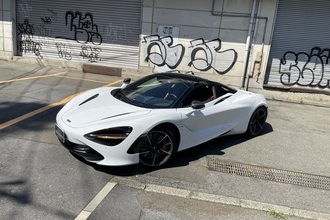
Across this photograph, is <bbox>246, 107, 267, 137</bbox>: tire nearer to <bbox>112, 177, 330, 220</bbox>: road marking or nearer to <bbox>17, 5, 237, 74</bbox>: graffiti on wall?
<bbox>112, 177, 330, 220</bbox>: road marking

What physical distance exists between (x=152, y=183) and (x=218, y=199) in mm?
850

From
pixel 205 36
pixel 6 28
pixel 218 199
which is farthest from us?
pixel 6 28

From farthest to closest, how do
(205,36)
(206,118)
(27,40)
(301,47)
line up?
(27,40) < (205,36) < (301,47) < (206,118)

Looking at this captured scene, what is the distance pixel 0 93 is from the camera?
7539 mm

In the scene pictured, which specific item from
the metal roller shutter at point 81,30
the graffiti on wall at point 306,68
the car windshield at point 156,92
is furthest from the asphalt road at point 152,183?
the metal roller shutter at point 81,30

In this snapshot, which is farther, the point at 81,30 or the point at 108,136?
the point at 81,30

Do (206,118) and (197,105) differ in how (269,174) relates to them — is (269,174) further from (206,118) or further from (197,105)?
(197,105)

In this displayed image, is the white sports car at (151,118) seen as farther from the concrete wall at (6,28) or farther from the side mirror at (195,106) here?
the concrete wall at (6,28)

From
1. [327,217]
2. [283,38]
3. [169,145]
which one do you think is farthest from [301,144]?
[283,38]

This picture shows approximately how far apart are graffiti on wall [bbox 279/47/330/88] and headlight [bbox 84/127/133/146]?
8.67m

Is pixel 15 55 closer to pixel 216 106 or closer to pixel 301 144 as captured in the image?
pixel 216 106

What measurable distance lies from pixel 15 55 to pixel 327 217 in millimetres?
12714

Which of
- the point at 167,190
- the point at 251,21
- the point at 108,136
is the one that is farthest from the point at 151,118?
the point at 251,21

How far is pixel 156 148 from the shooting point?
4250mm
